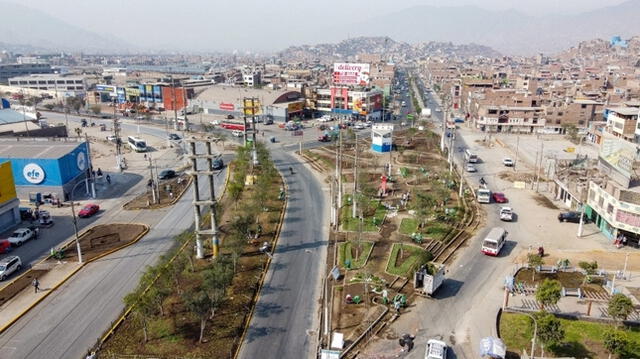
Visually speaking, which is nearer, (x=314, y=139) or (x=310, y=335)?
(x=310, y=335)

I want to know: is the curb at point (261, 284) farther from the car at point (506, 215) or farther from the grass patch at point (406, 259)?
the car at point (506, 215)

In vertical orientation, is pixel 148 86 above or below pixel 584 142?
above

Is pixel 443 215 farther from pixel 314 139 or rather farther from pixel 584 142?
pixel 584 142

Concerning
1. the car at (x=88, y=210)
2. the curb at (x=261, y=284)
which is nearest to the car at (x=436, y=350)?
the curb at (x=261, y=284)

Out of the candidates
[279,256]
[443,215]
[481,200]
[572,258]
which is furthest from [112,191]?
[572,258]

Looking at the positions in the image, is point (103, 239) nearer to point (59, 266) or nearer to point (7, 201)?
point (59, 266)

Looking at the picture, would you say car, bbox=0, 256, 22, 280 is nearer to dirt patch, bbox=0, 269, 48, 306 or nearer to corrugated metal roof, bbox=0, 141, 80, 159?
dirt patch, bbox=0, 269, 48, 306

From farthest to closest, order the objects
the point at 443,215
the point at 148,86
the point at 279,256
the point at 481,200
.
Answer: the point at 148,86 → the point at 481,200 → the point at 443,215 → the point at 279,256
